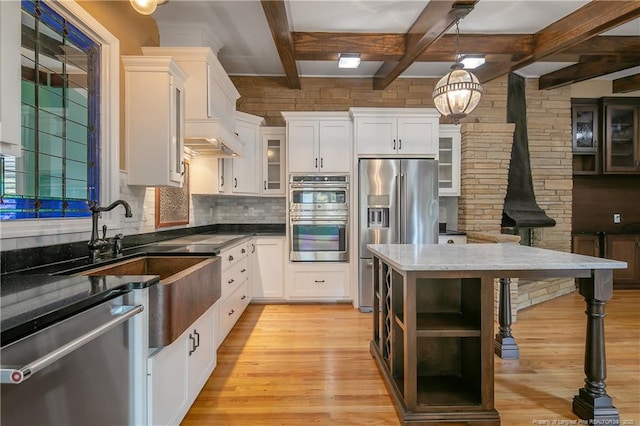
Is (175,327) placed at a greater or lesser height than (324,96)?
lesser

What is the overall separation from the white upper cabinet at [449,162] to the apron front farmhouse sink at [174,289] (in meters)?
3.26

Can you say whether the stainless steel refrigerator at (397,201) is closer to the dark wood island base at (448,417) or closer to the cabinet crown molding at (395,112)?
the cabinet crown molding at (395,112)

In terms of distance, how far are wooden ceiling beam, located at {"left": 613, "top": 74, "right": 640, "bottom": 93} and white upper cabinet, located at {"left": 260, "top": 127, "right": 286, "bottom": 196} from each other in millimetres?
4885

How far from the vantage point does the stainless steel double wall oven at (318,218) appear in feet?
13.3

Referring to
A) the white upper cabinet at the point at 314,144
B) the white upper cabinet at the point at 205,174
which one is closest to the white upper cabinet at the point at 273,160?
the white upper cabinet at the point at 314,144

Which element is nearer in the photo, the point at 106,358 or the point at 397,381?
the point at 106,358

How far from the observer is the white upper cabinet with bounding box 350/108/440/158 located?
398 centimetres

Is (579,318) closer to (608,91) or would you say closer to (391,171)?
(391,171)

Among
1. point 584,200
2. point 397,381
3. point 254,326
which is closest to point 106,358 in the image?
point 397,381

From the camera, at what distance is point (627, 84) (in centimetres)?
473

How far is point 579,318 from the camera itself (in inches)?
139

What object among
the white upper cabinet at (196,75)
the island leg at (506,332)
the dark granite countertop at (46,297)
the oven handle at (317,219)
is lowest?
the island leg at (506,332)

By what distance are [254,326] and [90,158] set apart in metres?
2.13

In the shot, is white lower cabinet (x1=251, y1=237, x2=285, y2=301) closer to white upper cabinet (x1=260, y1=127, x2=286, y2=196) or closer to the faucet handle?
white upper cabinet (x1=260, y1=127, x2=286, y2=196)
